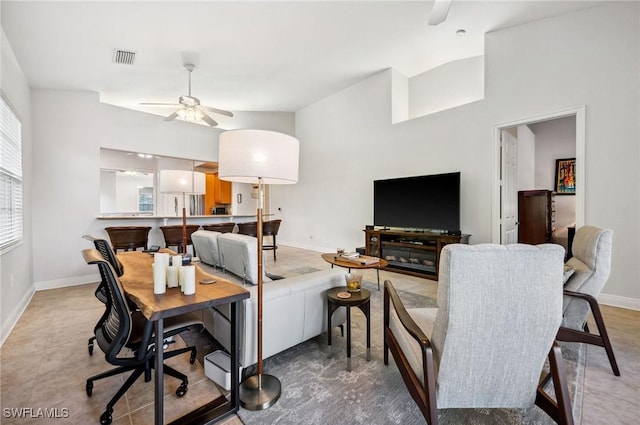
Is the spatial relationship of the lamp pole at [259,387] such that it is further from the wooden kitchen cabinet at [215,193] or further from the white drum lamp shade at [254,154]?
the wooden kitchen cabinet at [215,193]

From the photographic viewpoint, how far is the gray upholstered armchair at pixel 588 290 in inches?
69.1

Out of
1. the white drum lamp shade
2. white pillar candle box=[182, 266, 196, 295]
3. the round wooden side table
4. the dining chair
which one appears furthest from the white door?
the dining chair

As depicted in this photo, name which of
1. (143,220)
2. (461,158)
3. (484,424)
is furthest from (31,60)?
(461,158)

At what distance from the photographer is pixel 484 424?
1.42 metres

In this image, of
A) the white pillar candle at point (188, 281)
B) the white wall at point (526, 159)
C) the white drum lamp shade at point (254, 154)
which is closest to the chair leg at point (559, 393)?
the white drum lamp shade at point (254, 154)

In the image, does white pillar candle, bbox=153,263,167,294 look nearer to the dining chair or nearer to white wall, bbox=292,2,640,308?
the dining chair

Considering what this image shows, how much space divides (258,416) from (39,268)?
435 centimetres

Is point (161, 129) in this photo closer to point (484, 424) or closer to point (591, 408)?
point (484, 424)

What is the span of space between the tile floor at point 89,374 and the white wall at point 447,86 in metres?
3.69

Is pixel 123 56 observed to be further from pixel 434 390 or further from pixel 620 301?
pixel 620 301

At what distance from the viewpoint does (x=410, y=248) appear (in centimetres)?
468

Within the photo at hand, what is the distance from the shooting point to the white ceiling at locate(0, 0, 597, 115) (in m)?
2.92

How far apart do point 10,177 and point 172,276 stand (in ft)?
9.15

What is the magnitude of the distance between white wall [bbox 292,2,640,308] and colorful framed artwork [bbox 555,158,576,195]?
11.0 feet
